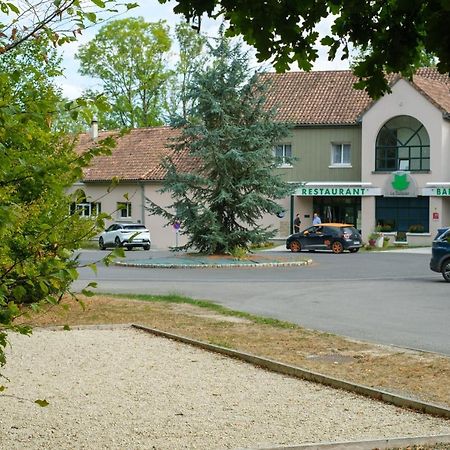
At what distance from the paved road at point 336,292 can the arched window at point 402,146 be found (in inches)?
654

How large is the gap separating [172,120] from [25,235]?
32357 millimetres

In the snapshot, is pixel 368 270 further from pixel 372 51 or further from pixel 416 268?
pixel 372 51

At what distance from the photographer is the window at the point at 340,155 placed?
5609cm

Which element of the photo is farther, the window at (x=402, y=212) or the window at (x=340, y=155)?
the window at (x=340, y=155)

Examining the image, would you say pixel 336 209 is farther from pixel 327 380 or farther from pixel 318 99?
pixel 327 380

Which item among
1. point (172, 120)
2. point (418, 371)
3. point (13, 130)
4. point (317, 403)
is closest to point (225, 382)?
point (317, 403)

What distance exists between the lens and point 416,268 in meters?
33.4

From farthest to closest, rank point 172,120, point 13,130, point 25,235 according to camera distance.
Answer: point 172,120 < point 25,235 < point 13,130

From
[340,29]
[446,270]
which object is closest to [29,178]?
[340,29]

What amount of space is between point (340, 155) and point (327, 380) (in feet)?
153

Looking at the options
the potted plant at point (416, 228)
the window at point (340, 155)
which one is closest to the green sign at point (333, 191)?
the window at point (340, 155)

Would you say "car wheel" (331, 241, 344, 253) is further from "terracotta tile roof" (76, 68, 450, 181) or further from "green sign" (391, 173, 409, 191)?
"terracotta tile roof" (76, 68, 450, 181)

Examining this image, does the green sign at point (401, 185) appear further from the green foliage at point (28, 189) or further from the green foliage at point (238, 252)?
the green foliage at point (28, 189)

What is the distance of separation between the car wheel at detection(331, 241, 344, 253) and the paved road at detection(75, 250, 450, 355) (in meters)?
7.74
